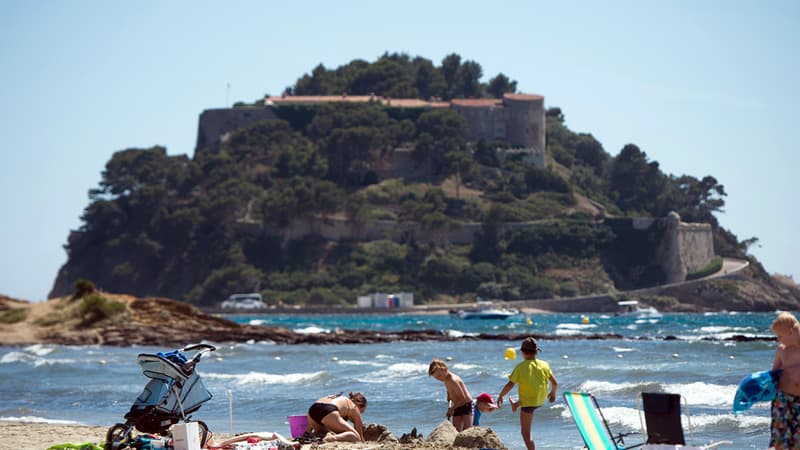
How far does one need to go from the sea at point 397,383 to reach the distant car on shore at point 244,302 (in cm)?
4721

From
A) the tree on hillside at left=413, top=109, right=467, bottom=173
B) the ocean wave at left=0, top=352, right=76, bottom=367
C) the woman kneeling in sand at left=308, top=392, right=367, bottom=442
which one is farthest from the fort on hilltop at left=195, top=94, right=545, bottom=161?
the woman kneeling in sand at left=308, top=392, right=367, bottom=442

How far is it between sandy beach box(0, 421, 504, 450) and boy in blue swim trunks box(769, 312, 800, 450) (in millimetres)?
2568

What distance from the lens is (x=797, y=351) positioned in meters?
6.95

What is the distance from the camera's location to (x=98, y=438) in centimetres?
1116

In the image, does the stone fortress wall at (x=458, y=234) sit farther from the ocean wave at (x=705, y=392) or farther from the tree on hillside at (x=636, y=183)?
the ocean wave at (x=705, y=392)

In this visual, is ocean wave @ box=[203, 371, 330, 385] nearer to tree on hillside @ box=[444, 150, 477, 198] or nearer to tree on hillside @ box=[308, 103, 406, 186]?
tree on hillside @ box=[444, 150, 477, 198]

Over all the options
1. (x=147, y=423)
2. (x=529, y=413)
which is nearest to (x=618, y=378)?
(x=529, y=413)

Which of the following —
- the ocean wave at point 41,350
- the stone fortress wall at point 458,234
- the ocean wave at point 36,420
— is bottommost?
the ocean wave at point 36,420

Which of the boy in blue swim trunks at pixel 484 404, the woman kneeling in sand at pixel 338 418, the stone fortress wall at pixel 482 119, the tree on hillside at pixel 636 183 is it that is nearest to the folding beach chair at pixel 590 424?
the boy in blue swim trunks at pixel 484 404

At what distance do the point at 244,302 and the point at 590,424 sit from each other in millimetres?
72855

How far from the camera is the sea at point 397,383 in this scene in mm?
12828

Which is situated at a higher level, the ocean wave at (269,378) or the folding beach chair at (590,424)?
the folding beach chair at (590,424)

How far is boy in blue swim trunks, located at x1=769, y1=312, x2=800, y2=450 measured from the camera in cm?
688

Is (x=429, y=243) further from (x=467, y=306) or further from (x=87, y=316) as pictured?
(x=87, y=316)
